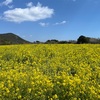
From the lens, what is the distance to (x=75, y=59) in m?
11.6

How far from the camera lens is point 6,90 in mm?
6535

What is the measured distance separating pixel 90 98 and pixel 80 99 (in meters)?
0.20

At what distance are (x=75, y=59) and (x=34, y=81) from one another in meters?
4.66

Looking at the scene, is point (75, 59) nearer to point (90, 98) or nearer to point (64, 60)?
point (64, 60)

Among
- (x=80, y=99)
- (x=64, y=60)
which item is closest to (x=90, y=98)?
(x=80, y=99)

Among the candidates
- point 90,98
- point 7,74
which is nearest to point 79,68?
point 7,74

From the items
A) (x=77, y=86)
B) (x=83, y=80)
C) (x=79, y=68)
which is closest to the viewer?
(x=77, y=86)

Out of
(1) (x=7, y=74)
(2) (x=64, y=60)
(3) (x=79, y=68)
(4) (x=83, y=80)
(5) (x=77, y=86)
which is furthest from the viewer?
(2) (x=64, y=60)

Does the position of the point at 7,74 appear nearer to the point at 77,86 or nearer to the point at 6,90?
the point at 6,90

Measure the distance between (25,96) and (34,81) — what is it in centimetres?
72

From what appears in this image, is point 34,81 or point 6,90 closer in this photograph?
point 6,90

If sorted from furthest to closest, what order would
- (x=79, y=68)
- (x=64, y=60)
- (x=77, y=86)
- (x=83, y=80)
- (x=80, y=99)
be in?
(x=64, y=60)
(x=79, y=68)
(x=83, y=80)
(x=77, y=86)
(x=80, y=99)

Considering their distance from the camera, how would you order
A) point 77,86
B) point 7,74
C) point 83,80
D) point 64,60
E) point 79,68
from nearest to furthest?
point 77,86, point 83,80, point 7,74, point 79,68, point 64,60

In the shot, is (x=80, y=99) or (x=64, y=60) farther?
(x=64, y=60)
